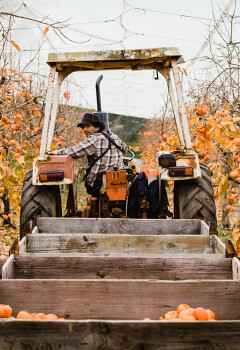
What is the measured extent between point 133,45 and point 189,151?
1023 centimetres

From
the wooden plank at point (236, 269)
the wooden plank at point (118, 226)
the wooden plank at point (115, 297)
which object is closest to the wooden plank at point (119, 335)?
the wooden plank at point (115, 297)

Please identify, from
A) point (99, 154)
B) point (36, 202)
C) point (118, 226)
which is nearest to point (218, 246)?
point (118, 226)

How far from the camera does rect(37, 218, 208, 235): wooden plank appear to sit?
3539 mm

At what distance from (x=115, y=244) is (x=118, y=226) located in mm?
471

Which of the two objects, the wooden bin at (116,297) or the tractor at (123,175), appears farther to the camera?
the tractor at (123,175)

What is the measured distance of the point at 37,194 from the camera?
13.9 ft

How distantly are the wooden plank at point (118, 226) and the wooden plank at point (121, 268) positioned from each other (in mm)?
1023

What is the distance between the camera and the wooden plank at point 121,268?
2.48m

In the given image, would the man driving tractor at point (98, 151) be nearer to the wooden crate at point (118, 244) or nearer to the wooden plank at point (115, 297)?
the wooden crate at point (118, 244)

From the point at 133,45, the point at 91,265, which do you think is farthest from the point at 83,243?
the point at 133,45

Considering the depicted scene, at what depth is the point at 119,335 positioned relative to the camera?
5.27 feet

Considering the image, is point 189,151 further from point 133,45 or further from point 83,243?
point 133,45

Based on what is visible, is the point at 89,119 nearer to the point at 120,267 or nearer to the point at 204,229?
the point at 204,229

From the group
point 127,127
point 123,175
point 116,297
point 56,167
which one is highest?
point 127,127
